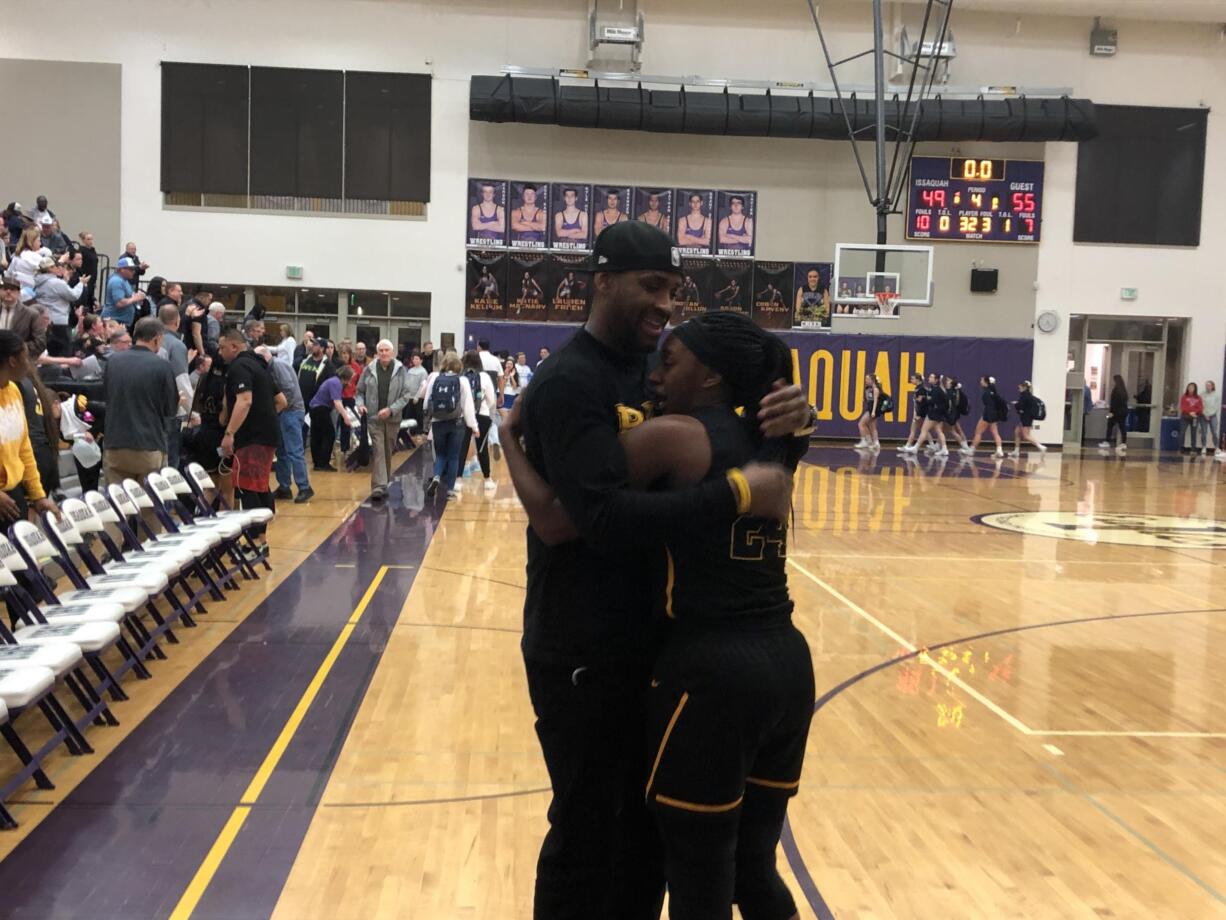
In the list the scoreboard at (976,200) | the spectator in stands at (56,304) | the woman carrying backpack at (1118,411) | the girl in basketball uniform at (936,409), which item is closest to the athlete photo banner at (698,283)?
the scoreboard at (976,200)

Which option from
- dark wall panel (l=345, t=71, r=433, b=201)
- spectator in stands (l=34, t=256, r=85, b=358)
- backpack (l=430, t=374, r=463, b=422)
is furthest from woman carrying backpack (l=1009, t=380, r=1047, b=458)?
spectator in stands (l=34, t=256, r=85, b=358)

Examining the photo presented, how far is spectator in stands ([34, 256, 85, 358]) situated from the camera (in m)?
12.0

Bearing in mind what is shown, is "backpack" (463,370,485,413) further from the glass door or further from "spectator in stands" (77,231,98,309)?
the glass door

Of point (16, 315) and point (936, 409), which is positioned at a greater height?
point (16, 315)

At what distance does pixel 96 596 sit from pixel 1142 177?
24813 millimetres

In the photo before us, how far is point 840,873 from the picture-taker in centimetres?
352

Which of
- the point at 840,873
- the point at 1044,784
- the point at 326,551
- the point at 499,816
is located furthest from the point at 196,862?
the point at 326,551

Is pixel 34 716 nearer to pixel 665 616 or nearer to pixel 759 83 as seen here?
pixel 665 616

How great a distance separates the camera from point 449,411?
11.7 metres

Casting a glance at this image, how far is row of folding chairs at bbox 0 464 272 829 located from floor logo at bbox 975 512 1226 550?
786 cm

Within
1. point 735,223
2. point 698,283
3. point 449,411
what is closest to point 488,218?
point 698,283

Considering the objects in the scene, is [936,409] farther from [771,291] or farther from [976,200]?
[976,200]

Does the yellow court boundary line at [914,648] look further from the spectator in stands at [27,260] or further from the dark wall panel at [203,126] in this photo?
the dark wall panel at [203,126]

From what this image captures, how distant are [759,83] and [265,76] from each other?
9.82 m
